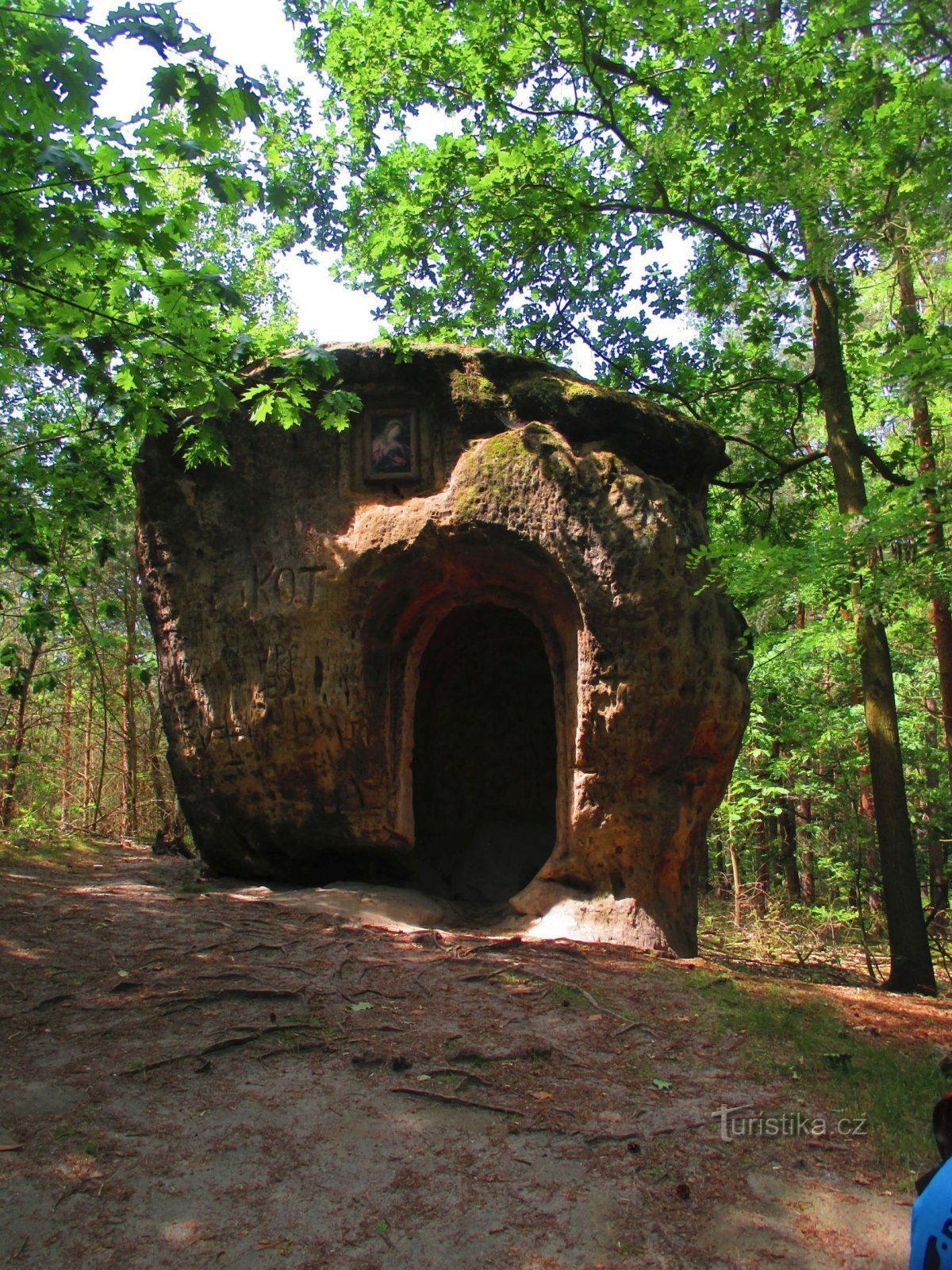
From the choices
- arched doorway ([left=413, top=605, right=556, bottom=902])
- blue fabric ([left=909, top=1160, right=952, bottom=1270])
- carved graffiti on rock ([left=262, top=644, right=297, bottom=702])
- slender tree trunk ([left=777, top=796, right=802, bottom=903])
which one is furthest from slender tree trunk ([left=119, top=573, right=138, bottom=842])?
blue fabric ([left=909, top=1160, right=952, bottom=1270])

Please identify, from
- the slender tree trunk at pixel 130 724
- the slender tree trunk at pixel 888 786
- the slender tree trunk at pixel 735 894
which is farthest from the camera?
the slender tree trunk at pixel 130 724

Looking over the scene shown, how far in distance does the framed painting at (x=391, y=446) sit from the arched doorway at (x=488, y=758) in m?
2.01

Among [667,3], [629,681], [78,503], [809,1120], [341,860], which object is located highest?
[667,3]

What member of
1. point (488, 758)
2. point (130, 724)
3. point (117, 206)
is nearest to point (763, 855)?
point (488, 758)

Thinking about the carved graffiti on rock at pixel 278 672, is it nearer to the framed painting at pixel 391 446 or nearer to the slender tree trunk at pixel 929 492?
the framed painting at pixel 391 446

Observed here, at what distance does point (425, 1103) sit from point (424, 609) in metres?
5.28

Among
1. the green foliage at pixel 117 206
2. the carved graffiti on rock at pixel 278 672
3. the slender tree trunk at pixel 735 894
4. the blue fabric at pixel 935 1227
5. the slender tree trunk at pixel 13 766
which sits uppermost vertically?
the green foliage at pixel 117 206

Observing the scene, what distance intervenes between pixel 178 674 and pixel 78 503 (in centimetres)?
193

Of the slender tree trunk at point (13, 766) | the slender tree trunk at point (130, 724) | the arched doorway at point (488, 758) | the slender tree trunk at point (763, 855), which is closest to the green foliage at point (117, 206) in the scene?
the arched doorway at point (488, 758)

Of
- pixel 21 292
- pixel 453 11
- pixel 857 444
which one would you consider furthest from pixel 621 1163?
pixel 453 11

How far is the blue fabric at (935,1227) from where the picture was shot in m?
1.64

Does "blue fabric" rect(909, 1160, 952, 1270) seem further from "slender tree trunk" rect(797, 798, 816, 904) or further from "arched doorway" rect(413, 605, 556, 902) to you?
"slender tree trunk" rect(797, 798, 816, 904)

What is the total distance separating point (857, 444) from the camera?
9148 mm

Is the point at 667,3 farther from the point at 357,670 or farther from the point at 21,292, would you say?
the point at 357,670
